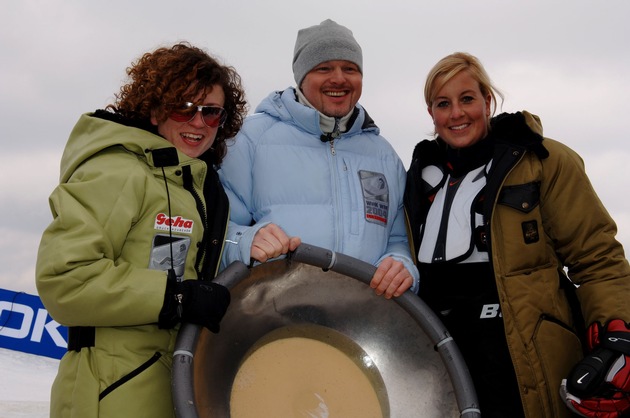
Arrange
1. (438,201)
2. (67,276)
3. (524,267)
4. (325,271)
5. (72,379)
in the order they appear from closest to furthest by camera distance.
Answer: (67,276) → (72,379) → (325,271) → (524,267) → (438,201)

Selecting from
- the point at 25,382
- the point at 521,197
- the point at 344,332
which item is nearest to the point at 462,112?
the point at 521,197

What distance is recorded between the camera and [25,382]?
8039mm

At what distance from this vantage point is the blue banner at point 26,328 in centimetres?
867

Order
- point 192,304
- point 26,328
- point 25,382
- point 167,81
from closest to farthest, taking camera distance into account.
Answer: point 192,304
point 167,81
point 25,382
point 26,328

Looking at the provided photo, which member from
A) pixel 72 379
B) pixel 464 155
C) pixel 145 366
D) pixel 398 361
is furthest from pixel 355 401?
pixel 464 155

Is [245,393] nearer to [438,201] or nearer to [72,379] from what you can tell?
[72,379]

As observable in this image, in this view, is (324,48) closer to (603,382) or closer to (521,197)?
(521,197)

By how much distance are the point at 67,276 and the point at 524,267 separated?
58.7 inches

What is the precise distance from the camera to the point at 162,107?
217cm

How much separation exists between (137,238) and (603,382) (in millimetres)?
1540

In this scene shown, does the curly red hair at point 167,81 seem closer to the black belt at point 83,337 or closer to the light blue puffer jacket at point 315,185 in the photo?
the light blue puffer jacket at point 315,185

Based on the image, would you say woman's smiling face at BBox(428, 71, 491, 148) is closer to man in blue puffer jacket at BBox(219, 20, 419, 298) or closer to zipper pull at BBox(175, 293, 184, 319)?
man in blue puffer jacket at BBox(219, 20, 419, 298)

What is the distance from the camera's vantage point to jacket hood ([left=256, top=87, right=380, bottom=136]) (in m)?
2.62

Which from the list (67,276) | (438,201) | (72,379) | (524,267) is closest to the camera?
(67,276)
